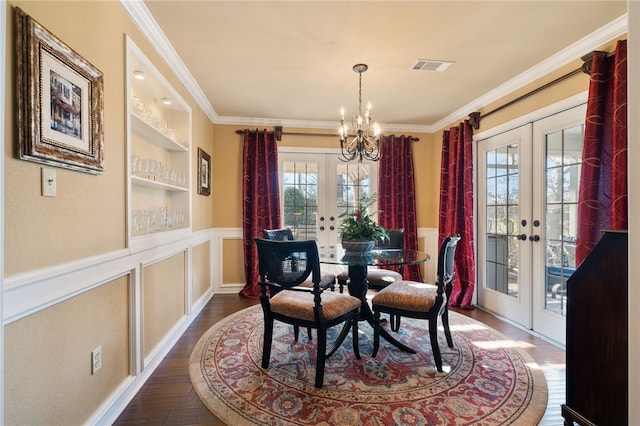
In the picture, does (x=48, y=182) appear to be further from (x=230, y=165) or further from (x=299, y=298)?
(x=230, y=165)

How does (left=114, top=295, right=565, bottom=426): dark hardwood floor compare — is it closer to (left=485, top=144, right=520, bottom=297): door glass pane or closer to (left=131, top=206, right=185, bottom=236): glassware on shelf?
(left=485, top=144, right=520, bottom=297): door glass pane

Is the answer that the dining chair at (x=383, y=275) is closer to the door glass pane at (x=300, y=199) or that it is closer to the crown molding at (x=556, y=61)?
the door glass pane at (x=300, y=199)

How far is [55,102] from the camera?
3.99ft

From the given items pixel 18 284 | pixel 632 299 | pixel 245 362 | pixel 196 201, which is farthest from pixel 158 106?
pixel 632 299

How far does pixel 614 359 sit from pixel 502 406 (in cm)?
66

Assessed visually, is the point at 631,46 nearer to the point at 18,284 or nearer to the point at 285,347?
the point at 18,284

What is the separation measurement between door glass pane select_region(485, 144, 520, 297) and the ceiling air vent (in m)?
1.19

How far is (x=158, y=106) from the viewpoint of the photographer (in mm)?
2760

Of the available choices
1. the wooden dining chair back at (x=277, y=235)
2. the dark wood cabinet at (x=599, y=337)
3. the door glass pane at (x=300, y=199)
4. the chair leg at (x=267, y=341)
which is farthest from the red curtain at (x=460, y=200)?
the chair leg at (x=267, y=341)

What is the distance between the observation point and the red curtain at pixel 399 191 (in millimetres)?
4332

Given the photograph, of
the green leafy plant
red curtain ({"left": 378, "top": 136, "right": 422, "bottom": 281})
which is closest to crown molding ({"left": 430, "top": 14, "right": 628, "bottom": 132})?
red curtain ({"left": 378, "top": 136, "right": 422, "bottom": 281})

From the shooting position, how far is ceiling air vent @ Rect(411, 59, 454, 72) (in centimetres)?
254

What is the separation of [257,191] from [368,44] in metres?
2.42

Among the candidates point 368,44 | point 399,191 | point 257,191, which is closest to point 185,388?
point 257,191
